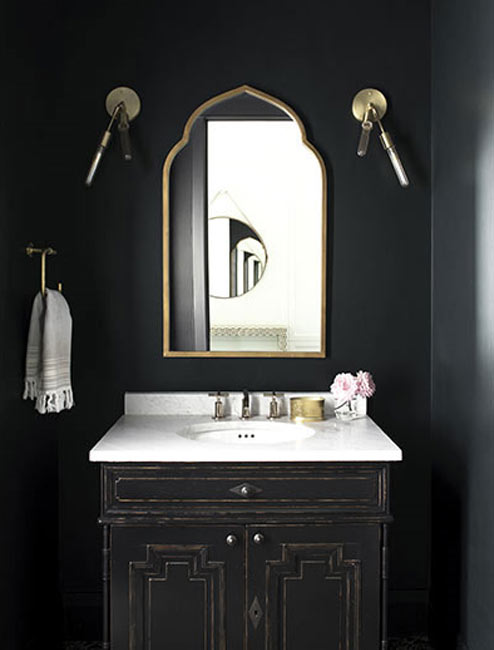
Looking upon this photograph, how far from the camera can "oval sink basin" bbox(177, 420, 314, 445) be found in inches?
95.9

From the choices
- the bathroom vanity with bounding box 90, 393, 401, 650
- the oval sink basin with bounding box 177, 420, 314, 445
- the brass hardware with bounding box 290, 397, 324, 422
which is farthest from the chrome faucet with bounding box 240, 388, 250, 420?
the bathroom vanity with bounding box 90, 393, 401, 650

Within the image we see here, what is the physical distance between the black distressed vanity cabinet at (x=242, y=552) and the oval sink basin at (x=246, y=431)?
0.33m

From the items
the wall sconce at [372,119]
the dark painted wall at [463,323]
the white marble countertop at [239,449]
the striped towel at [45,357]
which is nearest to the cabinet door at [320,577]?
the white marble countertop at [239,449]

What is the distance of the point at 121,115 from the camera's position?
8.66ft

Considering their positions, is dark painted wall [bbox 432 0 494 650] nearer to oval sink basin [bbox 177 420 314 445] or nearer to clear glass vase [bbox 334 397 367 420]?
clear glass vase [bbox 334 397 367 420]

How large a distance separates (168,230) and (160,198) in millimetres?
127

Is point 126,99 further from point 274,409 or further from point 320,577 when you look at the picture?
point 320,577

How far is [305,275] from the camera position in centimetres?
271

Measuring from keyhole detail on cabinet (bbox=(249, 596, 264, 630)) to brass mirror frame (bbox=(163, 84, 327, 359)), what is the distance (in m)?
0.92

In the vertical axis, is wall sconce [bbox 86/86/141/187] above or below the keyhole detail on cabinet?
above

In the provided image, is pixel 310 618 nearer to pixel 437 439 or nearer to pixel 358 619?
pixel 358 619

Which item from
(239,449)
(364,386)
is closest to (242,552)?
(239,449)

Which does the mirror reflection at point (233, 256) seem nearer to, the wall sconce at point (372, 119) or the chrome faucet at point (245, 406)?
the chrome faucet at point (245, 406)

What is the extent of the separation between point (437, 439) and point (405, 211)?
85cm
